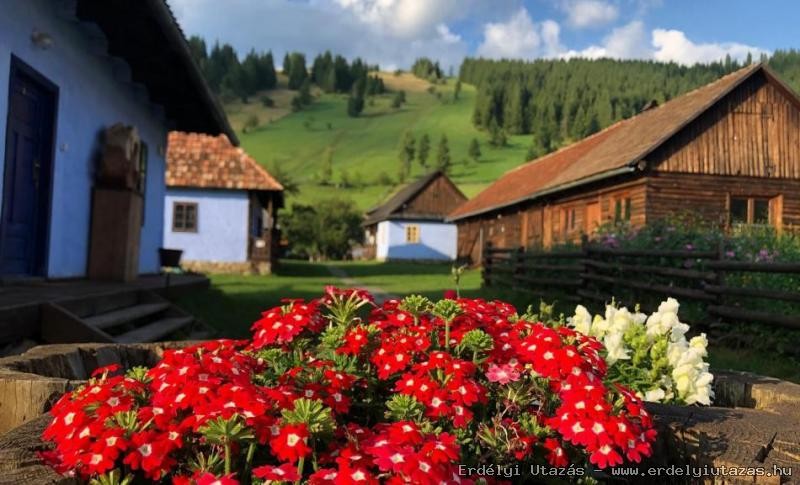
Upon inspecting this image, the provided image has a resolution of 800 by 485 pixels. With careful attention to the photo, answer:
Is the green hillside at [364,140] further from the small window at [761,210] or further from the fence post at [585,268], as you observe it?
the fence post at [585,268]

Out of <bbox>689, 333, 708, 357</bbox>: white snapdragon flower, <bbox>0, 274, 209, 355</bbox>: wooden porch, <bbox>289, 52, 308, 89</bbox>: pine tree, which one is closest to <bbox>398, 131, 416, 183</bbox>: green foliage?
<bbox>289, 52, 308, 89</bbox>: pine tree

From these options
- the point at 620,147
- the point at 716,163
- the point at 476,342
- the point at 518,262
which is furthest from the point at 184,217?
the point at 476,342

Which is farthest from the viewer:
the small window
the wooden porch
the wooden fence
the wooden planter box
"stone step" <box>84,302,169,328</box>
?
the small window

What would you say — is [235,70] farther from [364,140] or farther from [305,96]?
[364,140]

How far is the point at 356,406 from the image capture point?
6.57 feet

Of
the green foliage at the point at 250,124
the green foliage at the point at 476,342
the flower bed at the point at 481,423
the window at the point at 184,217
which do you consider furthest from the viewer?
the green foliage at the point at 250,124

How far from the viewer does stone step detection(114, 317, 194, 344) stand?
209 inches

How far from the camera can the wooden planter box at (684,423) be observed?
159cm

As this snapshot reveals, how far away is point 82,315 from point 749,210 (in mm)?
19005

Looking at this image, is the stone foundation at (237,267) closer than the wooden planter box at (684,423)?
No

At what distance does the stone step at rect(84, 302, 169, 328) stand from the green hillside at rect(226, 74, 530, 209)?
5850cm

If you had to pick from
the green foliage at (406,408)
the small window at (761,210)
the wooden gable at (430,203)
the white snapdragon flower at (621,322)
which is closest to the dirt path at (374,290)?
the white snapdragon flower at (621,322)

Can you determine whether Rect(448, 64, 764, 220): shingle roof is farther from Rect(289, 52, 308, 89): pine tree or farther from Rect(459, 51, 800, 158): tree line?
Rect(289, 52, 308, 89): pine tree

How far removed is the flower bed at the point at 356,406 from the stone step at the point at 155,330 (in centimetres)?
340
